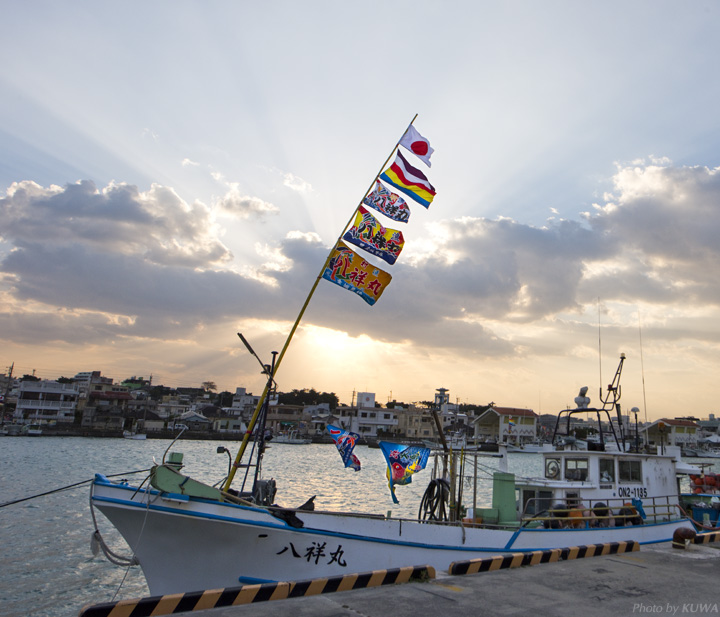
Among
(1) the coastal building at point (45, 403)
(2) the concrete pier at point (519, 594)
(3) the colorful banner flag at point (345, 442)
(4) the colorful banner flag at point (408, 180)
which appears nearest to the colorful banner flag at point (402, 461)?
(3) the colorful banner flag at point (345, 442)

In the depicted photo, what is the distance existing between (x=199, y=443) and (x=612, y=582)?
99755mm

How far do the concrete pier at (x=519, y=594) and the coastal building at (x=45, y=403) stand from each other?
101 m

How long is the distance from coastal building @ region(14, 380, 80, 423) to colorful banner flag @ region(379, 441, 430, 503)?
3821 inches

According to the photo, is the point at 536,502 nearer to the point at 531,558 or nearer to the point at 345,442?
the point at 531,558

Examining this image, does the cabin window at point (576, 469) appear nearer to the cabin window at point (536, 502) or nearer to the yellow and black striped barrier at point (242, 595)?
the cabin window at point (536, 502)

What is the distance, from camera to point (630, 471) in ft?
53.0

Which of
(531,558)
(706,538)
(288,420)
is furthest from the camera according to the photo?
(288,420)

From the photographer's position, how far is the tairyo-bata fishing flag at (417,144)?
13141mm

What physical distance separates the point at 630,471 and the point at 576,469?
179 centimetres

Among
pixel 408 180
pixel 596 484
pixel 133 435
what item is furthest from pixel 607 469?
pixel 133 435

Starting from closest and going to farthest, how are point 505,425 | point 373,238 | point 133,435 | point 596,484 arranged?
point 373,238
point 596,484
point 133,435
point 505,425

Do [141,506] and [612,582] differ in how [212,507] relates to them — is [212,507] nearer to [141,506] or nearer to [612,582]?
[141,506]

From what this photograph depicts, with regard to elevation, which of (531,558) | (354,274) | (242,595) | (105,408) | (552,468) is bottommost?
(242,595)

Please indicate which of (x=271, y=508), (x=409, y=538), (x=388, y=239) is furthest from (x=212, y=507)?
(x=388, y=239)
